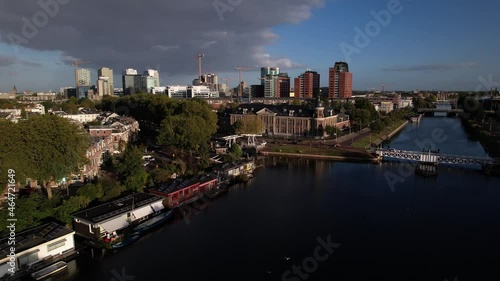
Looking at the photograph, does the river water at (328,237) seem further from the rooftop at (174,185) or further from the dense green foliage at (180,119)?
the dense green foliage at (180,119)

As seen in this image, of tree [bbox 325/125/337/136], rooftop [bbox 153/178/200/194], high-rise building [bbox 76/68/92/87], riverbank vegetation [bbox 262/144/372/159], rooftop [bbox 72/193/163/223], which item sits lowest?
rooftop [bbox 72/193/163/223]

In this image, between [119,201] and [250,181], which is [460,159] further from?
[119,201]

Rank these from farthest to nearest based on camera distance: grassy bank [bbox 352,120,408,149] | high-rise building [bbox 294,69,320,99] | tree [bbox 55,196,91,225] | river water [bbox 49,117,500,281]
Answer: high-rise building [bbox 294,69,320,99] → grassy bank [bbox 352,120,408,149] → tree [bbox 55,196,91,225] → river water [bbox 49,117,500,281]

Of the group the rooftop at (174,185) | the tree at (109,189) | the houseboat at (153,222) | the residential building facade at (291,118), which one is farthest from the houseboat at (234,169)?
the residential building facade at (291,118)

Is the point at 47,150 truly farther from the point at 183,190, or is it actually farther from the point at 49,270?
the point at 183,190

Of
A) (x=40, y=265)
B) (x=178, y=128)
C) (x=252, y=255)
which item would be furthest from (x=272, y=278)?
(x=178, y=128)

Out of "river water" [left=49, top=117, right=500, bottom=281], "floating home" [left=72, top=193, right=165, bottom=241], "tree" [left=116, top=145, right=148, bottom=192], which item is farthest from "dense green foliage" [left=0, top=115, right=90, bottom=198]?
"river water" [left=49, top=117, right=500, bottom=281]

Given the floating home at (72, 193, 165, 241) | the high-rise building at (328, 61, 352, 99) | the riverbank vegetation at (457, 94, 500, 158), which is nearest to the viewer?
the floating home at (72, 193, 165, 241)

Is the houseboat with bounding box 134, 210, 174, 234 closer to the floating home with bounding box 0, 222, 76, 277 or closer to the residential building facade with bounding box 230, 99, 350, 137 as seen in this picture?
the floating home with bounding box 0, 222, 76, 277
